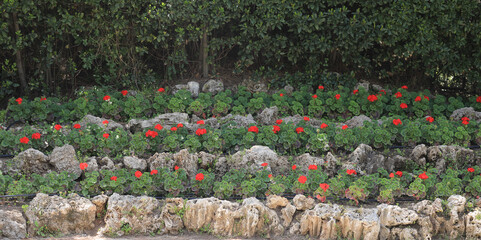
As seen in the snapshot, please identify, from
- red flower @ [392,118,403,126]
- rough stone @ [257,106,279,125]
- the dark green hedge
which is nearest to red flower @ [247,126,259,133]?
rough stone @ [257,106,279,125]

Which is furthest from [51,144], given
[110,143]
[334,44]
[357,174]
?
[334,44]

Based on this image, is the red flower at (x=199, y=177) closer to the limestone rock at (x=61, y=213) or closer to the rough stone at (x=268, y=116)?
the limestone rock at (x=61, y=213)

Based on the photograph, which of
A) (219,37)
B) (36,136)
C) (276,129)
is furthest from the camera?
(219,37)

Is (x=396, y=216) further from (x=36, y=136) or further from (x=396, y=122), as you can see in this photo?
(x=36, y=136)

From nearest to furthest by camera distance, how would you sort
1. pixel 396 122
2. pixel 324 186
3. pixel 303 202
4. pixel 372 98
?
pixel 303 202
pixel 324 186
pixel 396 122
pixel 372 98

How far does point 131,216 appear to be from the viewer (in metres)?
4.55

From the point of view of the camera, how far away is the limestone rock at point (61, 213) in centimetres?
445

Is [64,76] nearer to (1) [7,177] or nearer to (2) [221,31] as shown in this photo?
(2) [221,31]

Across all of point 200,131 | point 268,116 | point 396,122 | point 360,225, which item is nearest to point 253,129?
point 200,131

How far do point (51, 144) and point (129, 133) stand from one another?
0.87m

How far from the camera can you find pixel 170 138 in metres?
5.65

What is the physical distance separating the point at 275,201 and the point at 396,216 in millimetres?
1049

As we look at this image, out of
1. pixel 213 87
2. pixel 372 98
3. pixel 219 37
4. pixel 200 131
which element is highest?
pixel 219 37

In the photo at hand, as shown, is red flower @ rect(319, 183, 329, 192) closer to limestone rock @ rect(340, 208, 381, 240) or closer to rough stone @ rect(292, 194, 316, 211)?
rough stone @ rect(292, 194, 316, 211)
